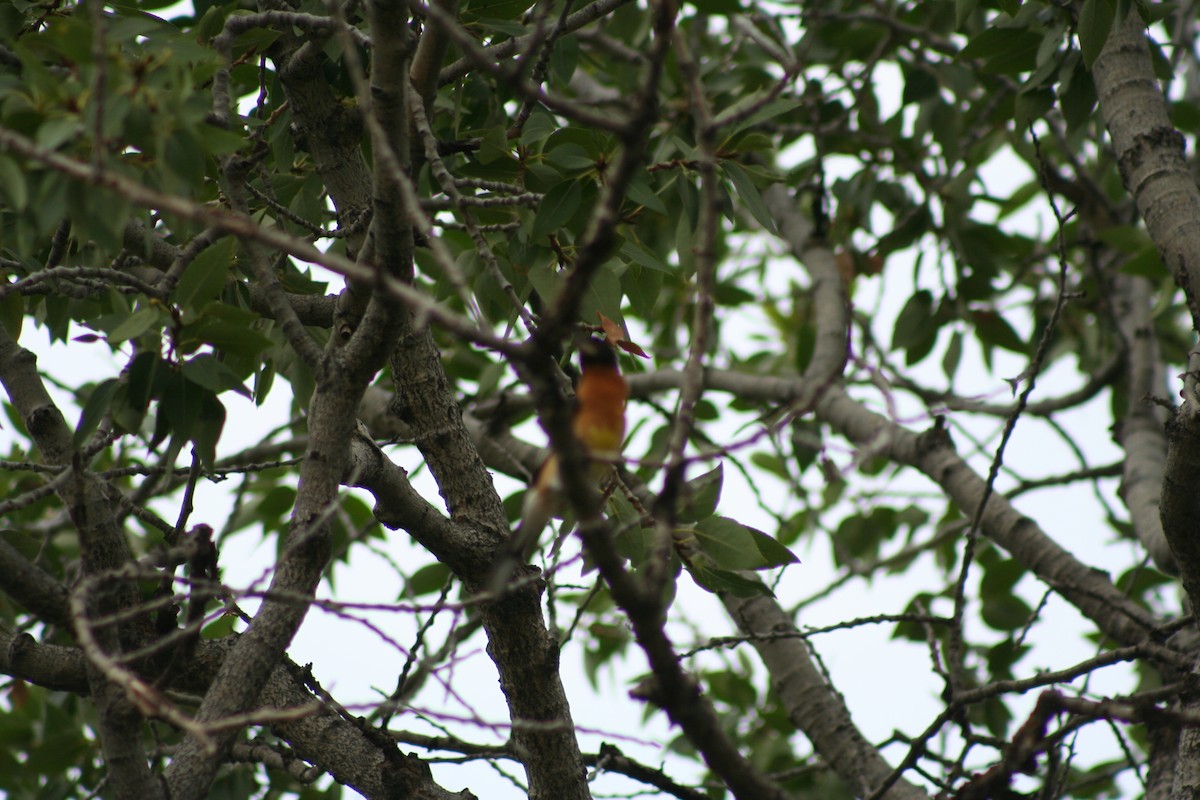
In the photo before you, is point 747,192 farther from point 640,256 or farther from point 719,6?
point 719,6

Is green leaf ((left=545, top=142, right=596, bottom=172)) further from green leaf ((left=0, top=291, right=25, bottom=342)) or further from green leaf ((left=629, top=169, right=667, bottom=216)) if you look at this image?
green leaf ((left=0, top=291, right=25, bottom=342))

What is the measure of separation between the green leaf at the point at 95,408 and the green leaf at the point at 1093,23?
7.69 ft

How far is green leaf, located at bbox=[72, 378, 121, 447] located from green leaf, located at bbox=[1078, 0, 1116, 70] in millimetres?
2345

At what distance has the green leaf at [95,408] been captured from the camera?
1.93 m

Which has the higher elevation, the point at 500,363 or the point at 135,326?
the point at 500,363

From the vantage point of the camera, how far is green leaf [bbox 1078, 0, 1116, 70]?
2596 millimetres

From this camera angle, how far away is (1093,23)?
8.53 ft

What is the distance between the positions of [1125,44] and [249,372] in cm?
259

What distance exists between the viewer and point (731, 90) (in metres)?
4.54

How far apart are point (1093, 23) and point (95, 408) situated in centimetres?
243

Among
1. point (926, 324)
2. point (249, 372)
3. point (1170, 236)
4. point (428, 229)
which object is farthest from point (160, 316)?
point (926, 324)

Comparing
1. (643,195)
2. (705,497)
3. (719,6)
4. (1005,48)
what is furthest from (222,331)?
(719,6)

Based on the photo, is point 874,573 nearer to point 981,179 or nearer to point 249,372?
point 981,179

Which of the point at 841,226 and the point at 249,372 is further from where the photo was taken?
the point at 841,226
